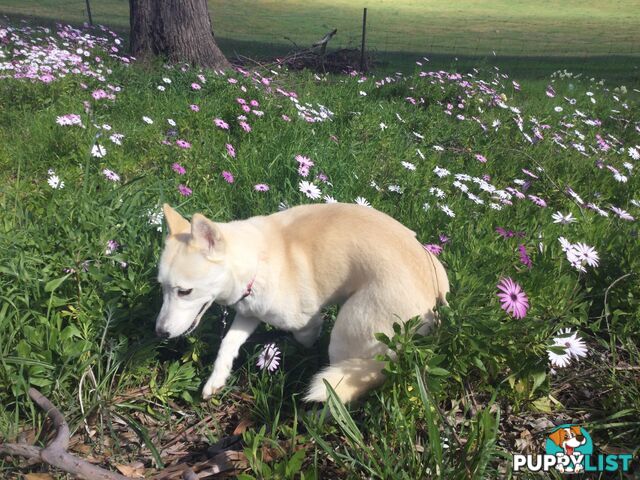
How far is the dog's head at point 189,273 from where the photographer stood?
7.22 feet

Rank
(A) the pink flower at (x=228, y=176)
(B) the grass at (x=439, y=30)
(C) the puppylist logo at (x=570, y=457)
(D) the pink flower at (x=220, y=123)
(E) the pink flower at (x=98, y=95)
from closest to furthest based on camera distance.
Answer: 1. (C) the puppylist logo at (x=570, y=457)
2. (A) the pink flower at (x=228, y=176)
3. (D) the pink flower at (x=220, y=123)
4. (E) the pink flower at (x=98, y=95)
5. (B) the grass at (x=439, y=30)

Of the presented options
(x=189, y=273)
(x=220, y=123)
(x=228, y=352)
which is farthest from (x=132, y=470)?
(x=220, y=123)

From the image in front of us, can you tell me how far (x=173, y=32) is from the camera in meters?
7.05

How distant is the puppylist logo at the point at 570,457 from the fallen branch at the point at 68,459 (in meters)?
1.19

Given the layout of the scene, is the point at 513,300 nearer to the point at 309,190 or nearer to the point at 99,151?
the point at 309,190

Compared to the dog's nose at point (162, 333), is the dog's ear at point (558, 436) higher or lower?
lower

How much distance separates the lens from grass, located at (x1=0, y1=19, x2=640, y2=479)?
1.99m

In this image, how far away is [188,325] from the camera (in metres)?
2.26

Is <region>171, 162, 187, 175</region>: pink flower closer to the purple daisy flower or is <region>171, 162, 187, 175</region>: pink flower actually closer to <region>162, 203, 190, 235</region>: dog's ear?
<region>162, 203, 190, 235</region>: dog's ear

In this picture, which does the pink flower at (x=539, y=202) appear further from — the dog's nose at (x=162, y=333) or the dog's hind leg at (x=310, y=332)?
the dog's nose at (x=162, y=333)

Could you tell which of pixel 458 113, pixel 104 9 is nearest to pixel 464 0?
pixel 104 9

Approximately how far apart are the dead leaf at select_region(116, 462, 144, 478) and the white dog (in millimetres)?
443

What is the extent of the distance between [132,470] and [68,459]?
0.39 m

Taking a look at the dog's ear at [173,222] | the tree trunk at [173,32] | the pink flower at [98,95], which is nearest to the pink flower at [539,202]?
the dog's ear at [173,222]
